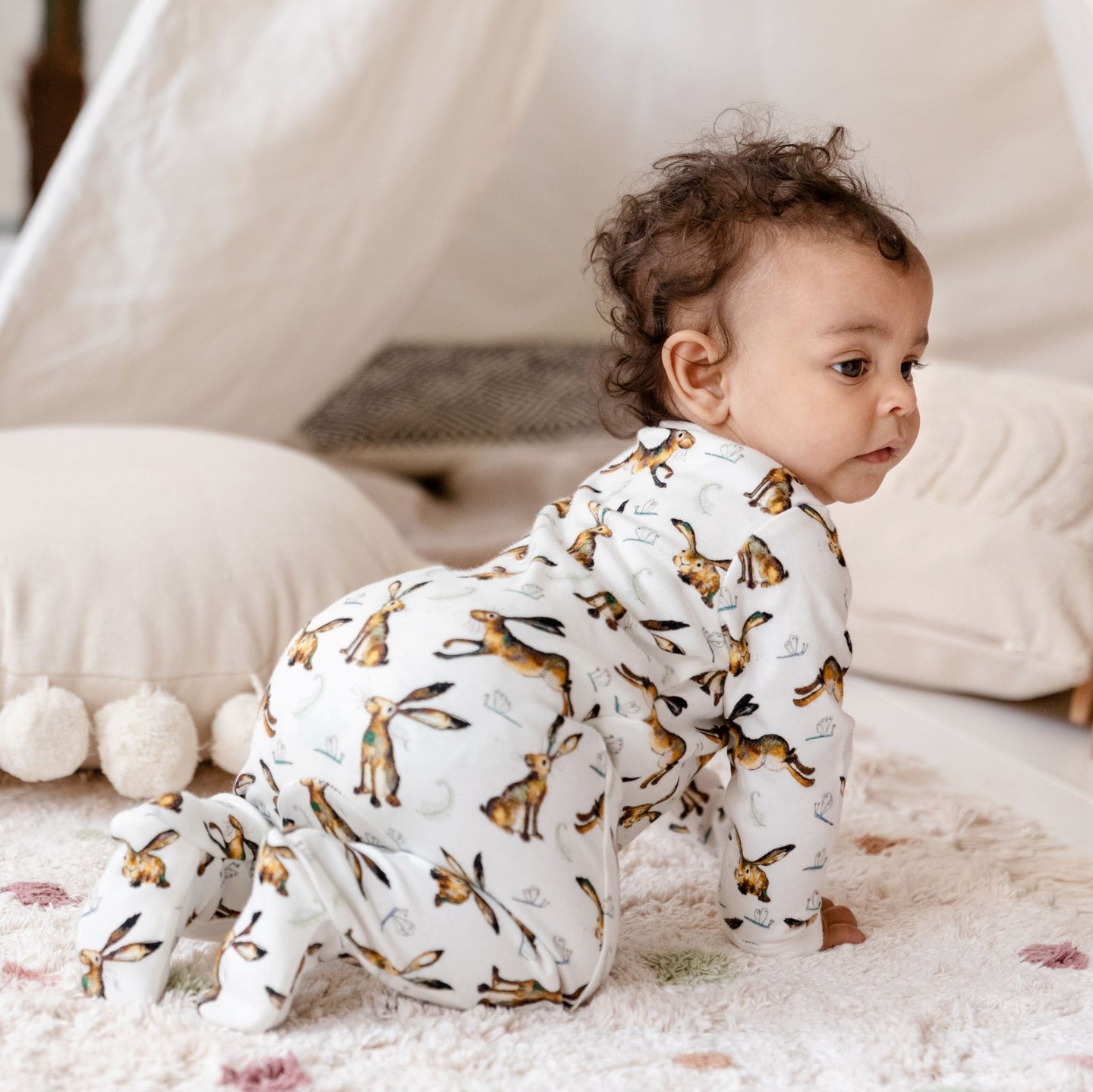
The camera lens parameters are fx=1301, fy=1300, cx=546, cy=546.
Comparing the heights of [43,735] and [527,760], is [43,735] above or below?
below

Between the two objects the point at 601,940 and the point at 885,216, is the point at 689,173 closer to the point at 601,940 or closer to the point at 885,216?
the point at 885,216

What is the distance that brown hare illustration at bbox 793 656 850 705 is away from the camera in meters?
0.88

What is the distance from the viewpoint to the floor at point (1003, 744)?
1.24 meters

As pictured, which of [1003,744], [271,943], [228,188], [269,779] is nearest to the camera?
[271,943]

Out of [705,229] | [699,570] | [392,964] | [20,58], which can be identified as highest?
[20,58]

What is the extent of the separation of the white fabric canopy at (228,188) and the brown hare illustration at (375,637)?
37.6 inches

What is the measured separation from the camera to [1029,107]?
2092 millimetres

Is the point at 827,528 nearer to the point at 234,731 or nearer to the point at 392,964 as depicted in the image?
the point at 392,964

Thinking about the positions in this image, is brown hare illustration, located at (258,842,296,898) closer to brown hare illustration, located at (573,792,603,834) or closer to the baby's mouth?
brown hare illustration, located at (573,792,603,834)

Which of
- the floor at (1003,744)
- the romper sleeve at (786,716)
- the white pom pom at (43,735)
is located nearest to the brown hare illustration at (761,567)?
the romper sleeve at (786,716)

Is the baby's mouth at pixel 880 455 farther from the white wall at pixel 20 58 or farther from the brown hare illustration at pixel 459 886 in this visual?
the white wall at pixel 20 58

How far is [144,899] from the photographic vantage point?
2.53 feet

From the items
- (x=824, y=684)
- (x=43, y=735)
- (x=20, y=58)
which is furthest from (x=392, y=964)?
(x=20, y=58)

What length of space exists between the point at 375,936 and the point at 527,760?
0.45 feet
